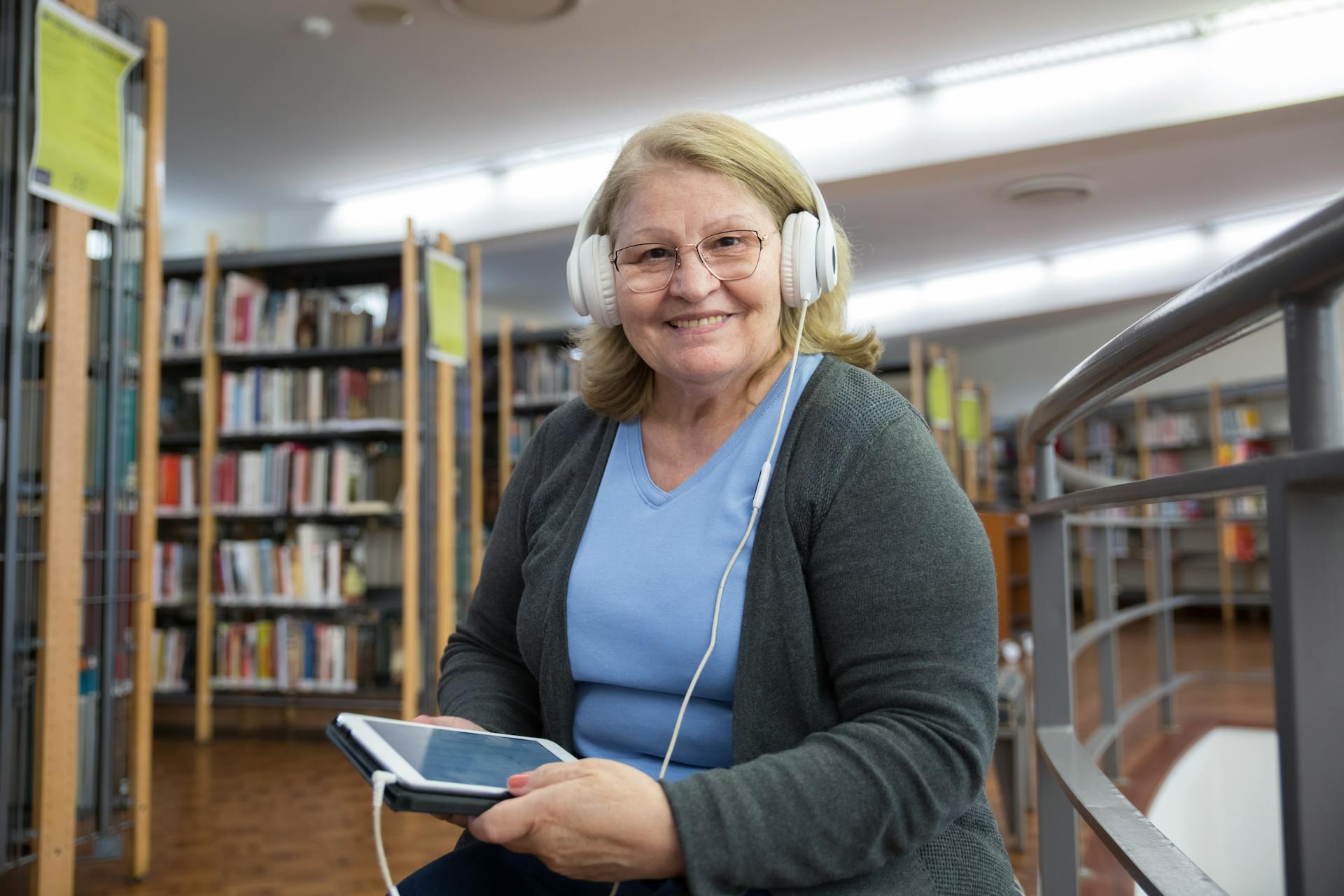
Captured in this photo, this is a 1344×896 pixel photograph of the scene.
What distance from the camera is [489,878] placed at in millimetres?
973

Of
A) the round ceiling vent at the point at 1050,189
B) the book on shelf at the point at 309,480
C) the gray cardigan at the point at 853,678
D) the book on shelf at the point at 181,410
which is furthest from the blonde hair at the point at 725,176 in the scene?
the round ceiling vent at the point at 1050,189

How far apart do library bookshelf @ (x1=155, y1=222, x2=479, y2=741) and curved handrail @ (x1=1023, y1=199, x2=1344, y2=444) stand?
3984 mm

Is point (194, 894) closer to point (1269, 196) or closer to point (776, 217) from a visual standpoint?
point (776, 217)

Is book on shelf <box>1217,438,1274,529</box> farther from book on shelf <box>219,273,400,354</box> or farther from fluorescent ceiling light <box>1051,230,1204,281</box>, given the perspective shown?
book on shelf <box>219,273,400,354</box>

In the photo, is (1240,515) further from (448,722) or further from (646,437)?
(448,722)

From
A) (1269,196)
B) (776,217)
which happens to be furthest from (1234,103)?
(776,217)

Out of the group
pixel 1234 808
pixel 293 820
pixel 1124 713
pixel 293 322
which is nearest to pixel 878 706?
pixel 1124 713

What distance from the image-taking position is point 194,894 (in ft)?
8.70

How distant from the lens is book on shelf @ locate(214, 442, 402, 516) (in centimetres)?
476

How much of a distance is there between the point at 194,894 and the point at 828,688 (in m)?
2.38

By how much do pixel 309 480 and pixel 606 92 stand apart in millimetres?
→ 2431

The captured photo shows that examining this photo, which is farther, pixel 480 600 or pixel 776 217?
pixel 480 600

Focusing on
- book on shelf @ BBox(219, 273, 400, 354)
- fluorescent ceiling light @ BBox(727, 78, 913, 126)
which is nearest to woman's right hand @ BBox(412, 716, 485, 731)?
book on shelf @ BBox(219, 273, 400, 354)

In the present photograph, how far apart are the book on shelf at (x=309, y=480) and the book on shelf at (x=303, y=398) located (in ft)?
0.41
